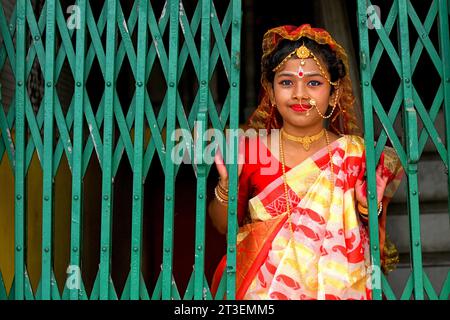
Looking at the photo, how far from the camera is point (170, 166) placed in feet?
9.18

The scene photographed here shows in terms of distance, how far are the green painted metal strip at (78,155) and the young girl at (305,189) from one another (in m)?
0.64

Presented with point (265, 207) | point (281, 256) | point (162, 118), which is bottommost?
point (281, 256)

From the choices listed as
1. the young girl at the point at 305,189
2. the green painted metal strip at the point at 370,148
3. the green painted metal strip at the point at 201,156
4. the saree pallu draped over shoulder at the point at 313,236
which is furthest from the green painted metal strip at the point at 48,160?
the green painted metal strip at the point at 370,148

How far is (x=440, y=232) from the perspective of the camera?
4.14 m

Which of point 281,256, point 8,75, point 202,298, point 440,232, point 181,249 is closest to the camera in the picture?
point 202,298

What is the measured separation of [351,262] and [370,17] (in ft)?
3.72

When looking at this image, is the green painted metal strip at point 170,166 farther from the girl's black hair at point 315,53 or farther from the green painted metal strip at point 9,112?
the green painted metal strip at point 9,112

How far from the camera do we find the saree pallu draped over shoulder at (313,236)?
9.45ft

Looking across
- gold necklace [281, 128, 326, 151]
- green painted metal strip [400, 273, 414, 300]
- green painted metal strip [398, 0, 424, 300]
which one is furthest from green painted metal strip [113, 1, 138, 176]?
green painted metal strip [400, 273, 414, 300]

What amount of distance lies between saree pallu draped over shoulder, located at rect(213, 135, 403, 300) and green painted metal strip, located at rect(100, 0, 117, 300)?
2.14 feet

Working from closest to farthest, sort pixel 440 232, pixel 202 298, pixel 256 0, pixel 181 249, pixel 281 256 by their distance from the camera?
pixel 202 298 < pixel 281 256 < pixel 440 232 < pixel 181 249 < pixel 256 0

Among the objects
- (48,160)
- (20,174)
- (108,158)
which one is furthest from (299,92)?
(20,174)
